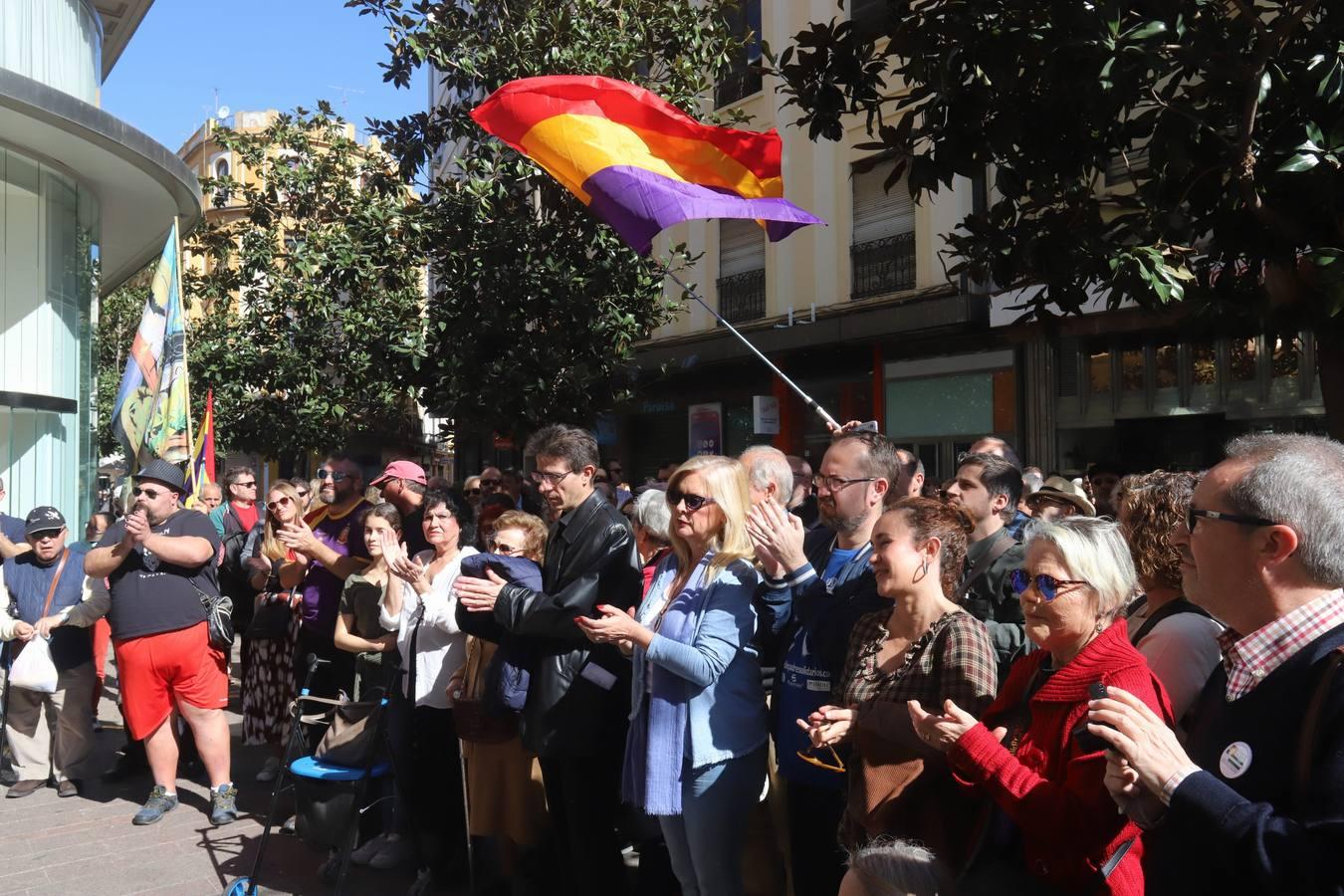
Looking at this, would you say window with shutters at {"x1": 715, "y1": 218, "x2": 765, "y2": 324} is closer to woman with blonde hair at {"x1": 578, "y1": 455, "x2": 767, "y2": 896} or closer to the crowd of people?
the crowd of people

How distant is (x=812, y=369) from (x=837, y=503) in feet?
43.6

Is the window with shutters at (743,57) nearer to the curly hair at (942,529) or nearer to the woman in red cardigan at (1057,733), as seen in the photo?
the curly hair at (942,529)

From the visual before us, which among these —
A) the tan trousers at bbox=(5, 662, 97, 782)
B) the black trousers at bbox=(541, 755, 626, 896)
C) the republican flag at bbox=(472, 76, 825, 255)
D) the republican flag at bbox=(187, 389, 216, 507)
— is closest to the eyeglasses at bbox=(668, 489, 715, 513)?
the black trousers at bbox=(541, 755, 626, 896)

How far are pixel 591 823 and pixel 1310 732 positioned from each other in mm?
3062

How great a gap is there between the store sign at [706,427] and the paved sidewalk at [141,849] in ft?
39.8

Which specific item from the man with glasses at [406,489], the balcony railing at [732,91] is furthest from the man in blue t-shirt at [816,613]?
the balcony railing at [732,91]

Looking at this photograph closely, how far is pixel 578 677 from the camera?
4391 mm

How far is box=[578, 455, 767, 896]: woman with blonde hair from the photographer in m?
3.75

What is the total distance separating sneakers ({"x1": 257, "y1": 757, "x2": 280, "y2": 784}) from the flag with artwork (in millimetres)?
2847

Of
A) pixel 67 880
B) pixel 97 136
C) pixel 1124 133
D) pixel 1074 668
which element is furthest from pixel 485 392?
pixel 1074 668

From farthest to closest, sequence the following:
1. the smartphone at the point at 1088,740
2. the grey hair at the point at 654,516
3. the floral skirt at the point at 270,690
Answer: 1. the floral skirt at the point at 270,690
2. the grey hair at the point at 654,516
3. the smartphone at the point at 1088,740

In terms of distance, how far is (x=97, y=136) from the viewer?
1047 cm

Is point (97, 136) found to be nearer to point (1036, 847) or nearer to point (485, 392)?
point (485, 392)

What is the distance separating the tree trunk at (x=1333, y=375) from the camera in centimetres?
498
